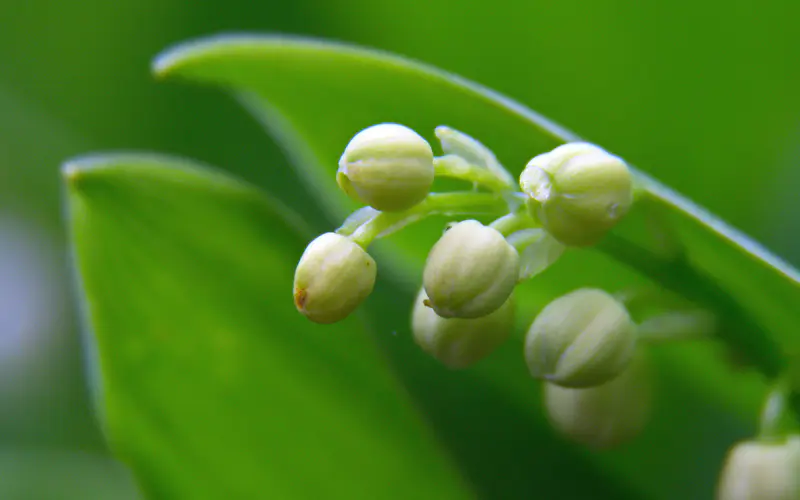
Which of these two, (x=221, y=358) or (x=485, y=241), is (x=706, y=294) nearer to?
(x=485, y=241)

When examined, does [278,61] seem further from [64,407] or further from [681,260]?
[64,407]

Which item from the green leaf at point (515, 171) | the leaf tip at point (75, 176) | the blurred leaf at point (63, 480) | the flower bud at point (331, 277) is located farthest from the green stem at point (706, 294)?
the blurred leaf at point (63, 480)

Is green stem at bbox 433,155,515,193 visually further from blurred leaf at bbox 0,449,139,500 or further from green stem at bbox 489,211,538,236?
blurred leaf at bbox 0,449,139,500

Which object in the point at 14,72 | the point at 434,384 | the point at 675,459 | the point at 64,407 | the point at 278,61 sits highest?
the point at 14,72

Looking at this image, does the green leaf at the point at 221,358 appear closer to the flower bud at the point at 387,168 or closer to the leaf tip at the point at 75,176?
the leaf tip at the point at 75,176

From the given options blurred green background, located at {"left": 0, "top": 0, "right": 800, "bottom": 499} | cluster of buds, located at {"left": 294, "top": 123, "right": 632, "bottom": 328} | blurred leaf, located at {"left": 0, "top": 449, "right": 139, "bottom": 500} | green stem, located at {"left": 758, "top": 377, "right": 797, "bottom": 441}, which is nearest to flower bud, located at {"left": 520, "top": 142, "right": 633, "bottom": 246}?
cluster of buds, located at {"left": 294, "top": 123, "right": 632, "bottom": 328}

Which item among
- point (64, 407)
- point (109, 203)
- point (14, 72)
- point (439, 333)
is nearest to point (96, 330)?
point (109, 203)
